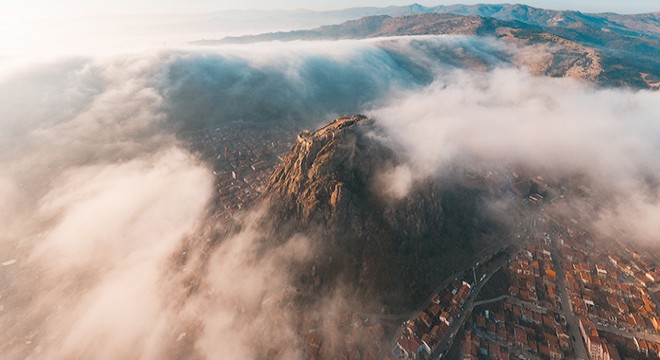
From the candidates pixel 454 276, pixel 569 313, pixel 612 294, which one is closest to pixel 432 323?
pixel 454 276

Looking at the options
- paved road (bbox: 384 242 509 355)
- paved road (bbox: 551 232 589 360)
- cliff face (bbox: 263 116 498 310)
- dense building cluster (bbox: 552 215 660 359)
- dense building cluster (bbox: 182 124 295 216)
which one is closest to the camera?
paved road (bbox: 551 232 589 360)

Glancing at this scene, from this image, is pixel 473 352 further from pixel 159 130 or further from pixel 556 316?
pixel 159 130

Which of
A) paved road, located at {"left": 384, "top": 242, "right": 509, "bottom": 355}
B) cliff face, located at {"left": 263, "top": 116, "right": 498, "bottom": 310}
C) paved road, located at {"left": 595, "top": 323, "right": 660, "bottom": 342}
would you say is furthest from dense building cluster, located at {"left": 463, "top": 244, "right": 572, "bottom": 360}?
cliff face, located at {"left": 263, "top": 116, "right": 498, "bottom": 310}

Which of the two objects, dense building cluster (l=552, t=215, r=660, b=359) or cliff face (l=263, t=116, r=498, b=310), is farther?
cliff face (l=263, t=116, r=498, b=310)

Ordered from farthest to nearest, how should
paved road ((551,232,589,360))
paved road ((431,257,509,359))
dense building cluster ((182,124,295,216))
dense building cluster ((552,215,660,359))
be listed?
1. dense building cluster ((182,124,295,216))
2. dense building cluster ((552,215,660,359))
3. paved road ((551,232,589,360))
4. paved road ((431,257,509,359))

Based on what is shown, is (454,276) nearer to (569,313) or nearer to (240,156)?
(569,313)

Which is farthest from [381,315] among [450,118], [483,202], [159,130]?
[159,130]

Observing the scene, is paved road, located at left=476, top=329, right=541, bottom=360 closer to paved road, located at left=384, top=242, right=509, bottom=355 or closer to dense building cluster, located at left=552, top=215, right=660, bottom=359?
paved road, located at left=384, top=242, right=509, bottom=355
